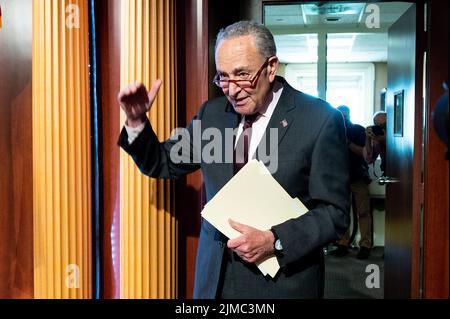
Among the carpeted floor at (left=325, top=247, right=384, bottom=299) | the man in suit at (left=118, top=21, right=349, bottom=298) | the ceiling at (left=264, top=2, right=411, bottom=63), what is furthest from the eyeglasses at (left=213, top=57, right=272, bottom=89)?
the ceiling at (left=264, top=2, right=411, bottom=63)

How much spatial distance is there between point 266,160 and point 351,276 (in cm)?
295

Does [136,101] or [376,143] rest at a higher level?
[136,101]

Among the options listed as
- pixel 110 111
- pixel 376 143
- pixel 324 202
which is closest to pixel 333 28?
pixel 376 143

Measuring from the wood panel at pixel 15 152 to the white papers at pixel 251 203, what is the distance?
67 centimetres

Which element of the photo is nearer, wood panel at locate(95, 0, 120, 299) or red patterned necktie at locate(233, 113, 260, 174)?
red patterned necktie at locate(233, 113, 260, 174)

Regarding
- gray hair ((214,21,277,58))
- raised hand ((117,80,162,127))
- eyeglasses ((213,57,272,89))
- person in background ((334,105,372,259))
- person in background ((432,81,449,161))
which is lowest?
person in background ((334,105,372,259))

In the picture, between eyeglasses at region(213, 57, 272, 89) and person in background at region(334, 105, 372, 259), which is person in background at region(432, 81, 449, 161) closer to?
eyeglasses at region(213, 57, 272, 89)

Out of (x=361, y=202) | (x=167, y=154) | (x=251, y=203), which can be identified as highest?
(x=167, y=154)

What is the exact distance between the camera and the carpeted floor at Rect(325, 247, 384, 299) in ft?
Result: 10.7

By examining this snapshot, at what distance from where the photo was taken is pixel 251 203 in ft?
3.52

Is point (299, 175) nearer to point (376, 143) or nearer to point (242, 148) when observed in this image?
point (242, 148)

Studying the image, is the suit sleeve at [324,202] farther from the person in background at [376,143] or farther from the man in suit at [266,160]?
the person in background at [376,143]

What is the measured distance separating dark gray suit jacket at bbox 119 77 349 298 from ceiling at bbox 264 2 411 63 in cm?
234

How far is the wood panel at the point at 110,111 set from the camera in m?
1.42
